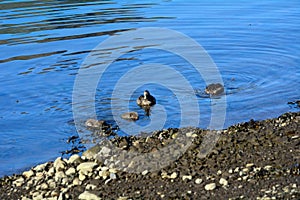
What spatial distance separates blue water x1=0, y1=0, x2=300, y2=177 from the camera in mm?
12125

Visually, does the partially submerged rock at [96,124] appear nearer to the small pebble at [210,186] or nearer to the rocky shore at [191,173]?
the rocky shore at [191,173]

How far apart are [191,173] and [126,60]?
807 cm

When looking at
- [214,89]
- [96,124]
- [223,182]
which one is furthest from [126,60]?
[223,182]

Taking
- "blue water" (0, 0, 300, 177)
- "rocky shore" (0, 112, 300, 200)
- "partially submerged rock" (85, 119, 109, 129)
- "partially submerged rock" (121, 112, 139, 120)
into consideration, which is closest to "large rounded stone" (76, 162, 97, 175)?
"rocky shore" (0, 112, 300, 200)

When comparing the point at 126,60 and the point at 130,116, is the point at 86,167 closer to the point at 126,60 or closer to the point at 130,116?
the point at 130,116

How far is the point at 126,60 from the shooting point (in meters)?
16.1

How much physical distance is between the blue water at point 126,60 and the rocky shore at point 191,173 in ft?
5.31

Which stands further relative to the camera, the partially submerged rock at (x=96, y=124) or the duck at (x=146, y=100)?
the duck at (x=146, y=100)

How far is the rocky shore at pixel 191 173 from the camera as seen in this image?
7859 mm

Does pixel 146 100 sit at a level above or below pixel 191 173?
below

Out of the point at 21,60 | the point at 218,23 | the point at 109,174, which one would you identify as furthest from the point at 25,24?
the point at 109,174

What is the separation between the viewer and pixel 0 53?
17969 mm

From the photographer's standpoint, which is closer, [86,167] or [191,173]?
[191,173]

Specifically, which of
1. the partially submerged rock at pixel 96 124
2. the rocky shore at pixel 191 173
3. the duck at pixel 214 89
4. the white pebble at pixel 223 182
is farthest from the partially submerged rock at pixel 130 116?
the white pebble at pixel 223 182
